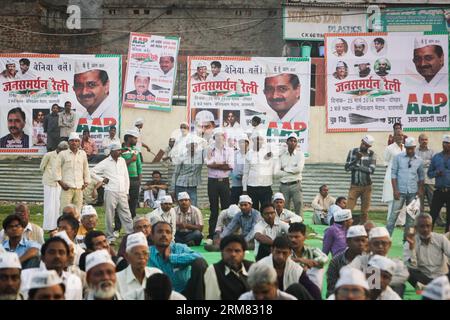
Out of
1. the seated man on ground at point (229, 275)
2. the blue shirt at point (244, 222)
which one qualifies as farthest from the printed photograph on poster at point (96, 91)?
the seated man on ground at point (229, 275)

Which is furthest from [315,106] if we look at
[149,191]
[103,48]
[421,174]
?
[103,48]

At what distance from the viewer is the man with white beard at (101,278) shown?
686 centimetres

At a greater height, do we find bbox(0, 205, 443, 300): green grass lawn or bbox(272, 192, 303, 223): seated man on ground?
bbox(272, 192, 303, 223): seated man on ground

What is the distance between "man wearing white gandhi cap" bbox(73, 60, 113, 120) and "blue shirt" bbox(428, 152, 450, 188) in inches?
344

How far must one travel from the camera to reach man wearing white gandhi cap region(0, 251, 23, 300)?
23.2ft

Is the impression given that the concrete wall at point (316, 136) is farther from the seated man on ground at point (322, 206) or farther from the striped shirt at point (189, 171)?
the striped shirt at point (189, 171)

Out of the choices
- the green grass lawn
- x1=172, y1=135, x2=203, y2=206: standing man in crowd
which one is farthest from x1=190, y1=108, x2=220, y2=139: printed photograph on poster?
x1=172, y1=135, x2=203, y2=206: standing man in crowd

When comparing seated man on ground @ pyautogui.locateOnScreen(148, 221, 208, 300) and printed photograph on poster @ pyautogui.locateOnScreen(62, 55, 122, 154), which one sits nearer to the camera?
seated man on ground @ pyautogui.locateOnScreen(148, 221, 208, 300)

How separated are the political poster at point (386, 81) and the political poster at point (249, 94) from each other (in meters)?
0.72

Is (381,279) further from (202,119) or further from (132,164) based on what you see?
(202,119)

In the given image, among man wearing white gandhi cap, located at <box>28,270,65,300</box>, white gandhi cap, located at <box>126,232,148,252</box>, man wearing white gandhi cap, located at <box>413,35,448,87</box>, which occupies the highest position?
man wearing white gandhi cap, located at <box>413,35,448,87</box>

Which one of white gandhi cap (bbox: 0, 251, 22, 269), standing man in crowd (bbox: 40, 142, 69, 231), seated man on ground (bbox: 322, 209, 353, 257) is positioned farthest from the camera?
standing man in crowd (bbox: 40, 142, 69, 231)

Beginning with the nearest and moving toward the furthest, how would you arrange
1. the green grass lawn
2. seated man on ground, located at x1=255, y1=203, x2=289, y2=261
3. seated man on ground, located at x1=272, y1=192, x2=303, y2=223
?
seated man on ground, located at x1=255, y1=203, x2=289, y2=261
seated man on ground, located at x1=272, y1=192, x2=303, y2=223
the green grass lawn

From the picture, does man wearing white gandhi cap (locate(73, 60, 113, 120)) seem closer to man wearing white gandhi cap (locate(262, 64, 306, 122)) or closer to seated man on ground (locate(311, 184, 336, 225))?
man wearing white gandhi cap (locate(262, 64, 306, 122))
